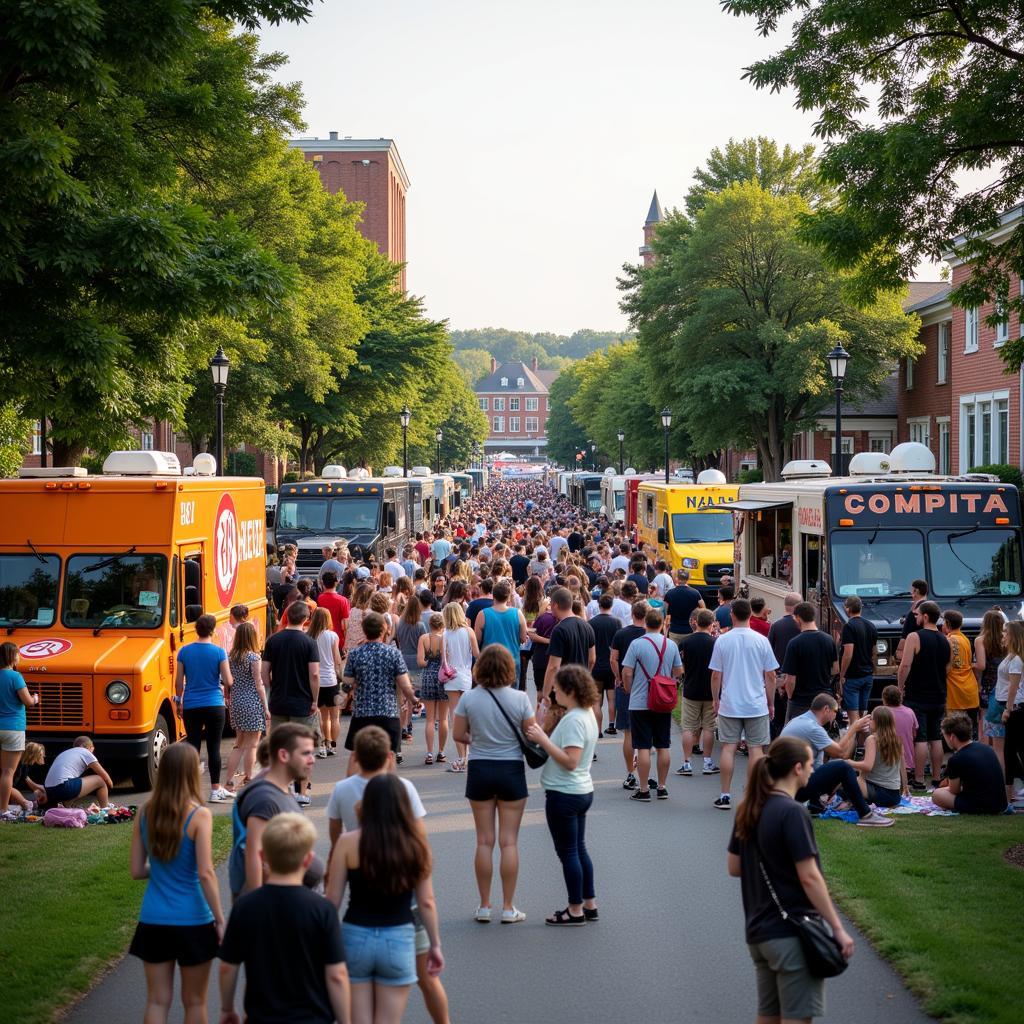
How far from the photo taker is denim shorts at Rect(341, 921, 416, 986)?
5.65m

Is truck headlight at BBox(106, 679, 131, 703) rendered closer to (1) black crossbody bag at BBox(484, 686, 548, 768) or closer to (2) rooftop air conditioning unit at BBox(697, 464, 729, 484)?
(1) black crossbody bag at BBox(484, 686, 548, 768)

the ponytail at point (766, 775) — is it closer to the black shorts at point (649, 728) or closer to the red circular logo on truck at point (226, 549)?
the black shorts at point (649, 728)

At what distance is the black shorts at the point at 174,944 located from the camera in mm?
6062

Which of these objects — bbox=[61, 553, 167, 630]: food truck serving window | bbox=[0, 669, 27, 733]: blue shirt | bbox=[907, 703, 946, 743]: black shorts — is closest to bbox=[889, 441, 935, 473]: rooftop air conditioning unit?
bbox=[907, 703, 946, 743]: black shorts

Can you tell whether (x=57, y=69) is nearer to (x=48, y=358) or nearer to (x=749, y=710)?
(x=48, y=358)

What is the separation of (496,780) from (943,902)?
316 centimetres

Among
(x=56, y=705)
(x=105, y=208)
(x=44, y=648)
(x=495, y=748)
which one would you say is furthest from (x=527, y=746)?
(x=105, y=208)

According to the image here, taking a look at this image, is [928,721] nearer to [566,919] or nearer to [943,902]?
[943,902]

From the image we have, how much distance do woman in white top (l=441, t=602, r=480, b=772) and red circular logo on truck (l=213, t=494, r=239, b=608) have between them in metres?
3.00

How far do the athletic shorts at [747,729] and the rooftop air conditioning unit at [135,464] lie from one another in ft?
23.6

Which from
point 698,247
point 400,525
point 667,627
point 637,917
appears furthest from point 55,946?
point 698,247

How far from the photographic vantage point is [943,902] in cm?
916

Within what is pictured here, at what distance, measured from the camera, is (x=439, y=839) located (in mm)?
11438

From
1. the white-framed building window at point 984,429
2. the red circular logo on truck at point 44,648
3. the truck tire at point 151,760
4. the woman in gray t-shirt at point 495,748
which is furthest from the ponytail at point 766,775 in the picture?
the white-framed building window at point 984,429
